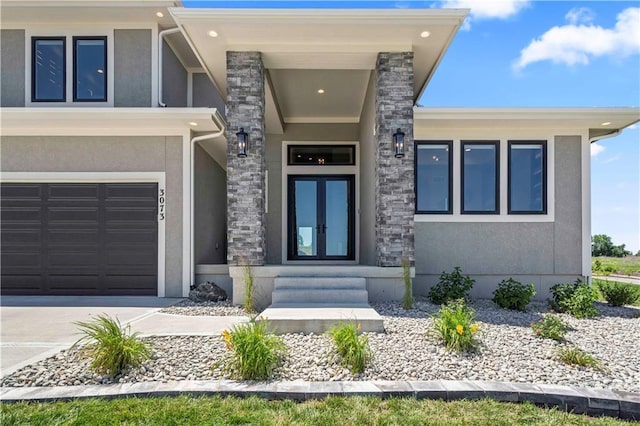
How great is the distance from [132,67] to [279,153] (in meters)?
3.72

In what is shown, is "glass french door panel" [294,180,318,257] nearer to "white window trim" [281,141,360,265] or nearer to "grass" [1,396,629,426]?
"white window trim" [281,141,360,265]

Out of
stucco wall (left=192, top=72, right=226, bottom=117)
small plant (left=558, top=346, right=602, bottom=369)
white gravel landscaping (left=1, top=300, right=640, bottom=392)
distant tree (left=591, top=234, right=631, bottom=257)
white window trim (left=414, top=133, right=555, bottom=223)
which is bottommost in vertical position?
distant tree (left=591, top=234, right=631, bottom=257)

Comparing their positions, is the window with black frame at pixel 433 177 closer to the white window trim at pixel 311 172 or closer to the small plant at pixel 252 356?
the white window trim at pixel 311 172

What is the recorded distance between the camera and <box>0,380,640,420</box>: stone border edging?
2652 millimetres

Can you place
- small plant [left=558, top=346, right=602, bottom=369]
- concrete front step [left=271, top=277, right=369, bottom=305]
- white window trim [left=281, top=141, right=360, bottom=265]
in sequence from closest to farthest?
small plant [left=558, top=346, right=602, bottom=369], concrete front step [left=271, top=277, right=369, bottom=305], white window trim [left=281, top=141, right=360, bottom=265]

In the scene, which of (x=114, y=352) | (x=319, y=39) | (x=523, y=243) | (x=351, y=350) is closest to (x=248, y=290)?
(x=114, y=352)

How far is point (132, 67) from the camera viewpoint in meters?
7.51

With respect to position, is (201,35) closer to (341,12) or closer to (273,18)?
(273,18)

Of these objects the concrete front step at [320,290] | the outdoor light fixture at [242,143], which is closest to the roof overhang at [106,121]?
the outdoor light fixture at [242,143]

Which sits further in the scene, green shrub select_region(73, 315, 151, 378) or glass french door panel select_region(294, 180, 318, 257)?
glass french door panel select_region(294, 180, 318, 257)

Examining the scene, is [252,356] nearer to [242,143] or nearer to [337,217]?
[242,143]

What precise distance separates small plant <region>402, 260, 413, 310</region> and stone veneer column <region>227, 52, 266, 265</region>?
2340mm

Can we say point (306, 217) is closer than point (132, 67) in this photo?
No

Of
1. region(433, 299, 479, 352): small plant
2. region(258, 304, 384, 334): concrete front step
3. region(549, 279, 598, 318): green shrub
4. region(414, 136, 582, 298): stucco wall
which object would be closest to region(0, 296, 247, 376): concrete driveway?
region(258, 304, 384, 334): concrete front step
